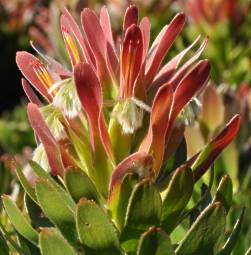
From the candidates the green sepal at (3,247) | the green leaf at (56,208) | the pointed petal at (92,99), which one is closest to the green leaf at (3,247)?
the green sepal at (3,247)

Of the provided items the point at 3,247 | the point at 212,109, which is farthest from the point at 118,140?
the point at 212,109

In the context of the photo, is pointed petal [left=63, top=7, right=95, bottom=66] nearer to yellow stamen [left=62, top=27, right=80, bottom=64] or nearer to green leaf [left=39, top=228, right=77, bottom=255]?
yellow stamen [left=62, top=27, right=80, bottom=64]

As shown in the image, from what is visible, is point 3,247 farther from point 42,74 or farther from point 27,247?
point 42,74

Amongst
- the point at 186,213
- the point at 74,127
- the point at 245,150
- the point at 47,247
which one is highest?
the point at 74,127

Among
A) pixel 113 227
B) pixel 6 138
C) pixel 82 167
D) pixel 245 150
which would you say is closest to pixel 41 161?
pixel 82 167

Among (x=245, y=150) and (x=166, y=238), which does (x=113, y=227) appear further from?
(x=245, y=150)

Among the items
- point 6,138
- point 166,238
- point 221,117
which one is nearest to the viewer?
point 166,238

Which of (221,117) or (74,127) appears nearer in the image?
(74,127)
